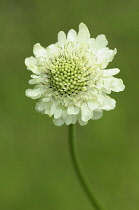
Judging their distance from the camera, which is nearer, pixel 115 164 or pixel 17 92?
pixel 115 164

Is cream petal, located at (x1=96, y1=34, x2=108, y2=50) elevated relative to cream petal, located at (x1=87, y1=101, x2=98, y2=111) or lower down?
elevated

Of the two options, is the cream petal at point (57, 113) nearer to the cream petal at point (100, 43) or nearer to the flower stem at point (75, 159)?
the flower stem at point (75, 159)

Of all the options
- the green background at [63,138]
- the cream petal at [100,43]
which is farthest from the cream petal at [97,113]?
the green background at [63,138]

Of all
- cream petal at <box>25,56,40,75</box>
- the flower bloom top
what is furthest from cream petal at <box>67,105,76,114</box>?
cream petal at <box>25,56,40,75</box>

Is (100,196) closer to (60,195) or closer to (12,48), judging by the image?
(60,195)

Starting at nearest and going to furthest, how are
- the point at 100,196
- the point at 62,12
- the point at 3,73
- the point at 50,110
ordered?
the point at 50,110 < the point at 100,196 < the point at 3,73 < the point at 62,12

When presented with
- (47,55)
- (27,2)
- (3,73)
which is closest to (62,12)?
(27,2)

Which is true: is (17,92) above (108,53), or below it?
above

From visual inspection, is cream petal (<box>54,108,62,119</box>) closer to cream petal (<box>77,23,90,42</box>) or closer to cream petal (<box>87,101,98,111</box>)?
cream petal (<box>87,101,98,111</box>)
